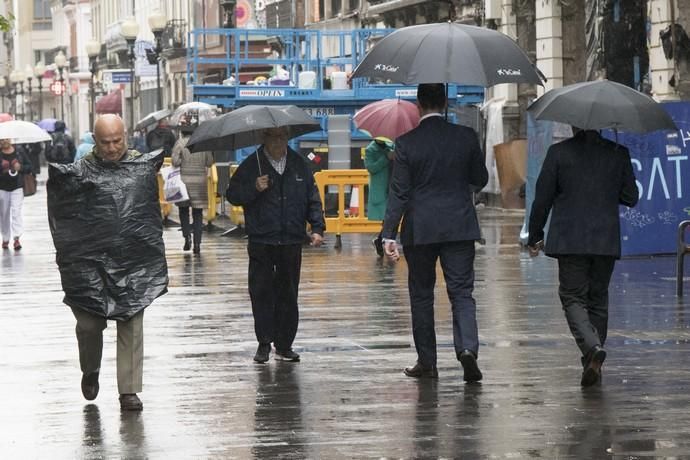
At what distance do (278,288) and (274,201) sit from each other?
588 millimetres

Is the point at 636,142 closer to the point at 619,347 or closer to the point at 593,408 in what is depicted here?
the point at 619,347

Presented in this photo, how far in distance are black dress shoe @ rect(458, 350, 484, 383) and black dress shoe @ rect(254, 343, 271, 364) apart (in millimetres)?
1651

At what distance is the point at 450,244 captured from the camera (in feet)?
36.5

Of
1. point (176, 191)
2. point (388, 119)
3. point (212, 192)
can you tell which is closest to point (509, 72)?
point (388, 119)

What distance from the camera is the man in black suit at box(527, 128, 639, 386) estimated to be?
10.9m

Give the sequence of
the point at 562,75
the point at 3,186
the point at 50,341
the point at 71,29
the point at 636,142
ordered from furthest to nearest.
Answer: the point at 71,29, the point at 562,75, the point at 3,186, the point at 636,142, the point at 50,341

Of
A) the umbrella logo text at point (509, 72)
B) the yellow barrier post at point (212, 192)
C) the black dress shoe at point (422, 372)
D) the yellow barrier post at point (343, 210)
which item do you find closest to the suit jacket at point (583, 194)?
the umbrella logo text at point (509, 72)

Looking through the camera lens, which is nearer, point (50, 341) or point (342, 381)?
point (342, 381)

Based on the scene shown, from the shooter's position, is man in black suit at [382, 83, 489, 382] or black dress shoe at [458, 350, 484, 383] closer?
black dress shoe at [458, 350, 484, 383]

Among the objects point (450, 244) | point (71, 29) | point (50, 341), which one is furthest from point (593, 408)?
point (71, 29)

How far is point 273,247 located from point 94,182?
86.0 inches

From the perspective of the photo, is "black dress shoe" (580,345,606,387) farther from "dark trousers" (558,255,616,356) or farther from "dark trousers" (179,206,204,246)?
"dark trousers" (179,206,204,246)

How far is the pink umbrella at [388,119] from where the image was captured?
866 inches

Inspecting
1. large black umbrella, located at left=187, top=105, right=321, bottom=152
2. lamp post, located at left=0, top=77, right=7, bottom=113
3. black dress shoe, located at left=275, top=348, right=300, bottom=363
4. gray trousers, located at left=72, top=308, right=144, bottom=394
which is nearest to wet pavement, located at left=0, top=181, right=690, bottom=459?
black dress shoe, located at left=275, top=348, right=300, bottom=363
